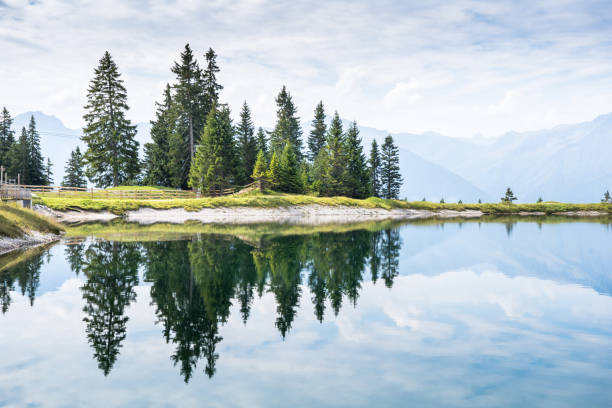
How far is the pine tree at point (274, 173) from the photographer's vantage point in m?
70.1

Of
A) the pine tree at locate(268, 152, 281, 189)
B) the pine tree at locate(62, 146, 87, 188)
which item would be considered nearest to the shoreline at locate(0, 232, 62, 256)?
the pine tree at locate(268, 152, 281, 189)

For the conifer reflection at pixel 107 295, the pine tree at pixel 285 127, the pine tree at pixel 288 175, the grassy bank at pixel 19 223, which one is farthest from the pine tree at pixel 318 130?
the conifer reflection at pixel 107 295

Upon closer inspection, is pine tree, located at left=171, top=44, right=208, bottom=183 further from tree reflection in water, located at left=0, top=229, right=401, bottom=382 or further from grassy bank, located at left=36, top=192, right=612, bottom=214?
tree reflection in water, located at left=0, top=229, right=401, bottom=382

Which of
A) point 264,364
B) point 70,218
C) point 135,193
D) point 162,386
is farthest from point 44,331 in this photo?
point 135,193

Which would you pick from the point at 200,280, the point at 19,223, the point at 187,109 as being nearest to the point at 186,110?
the point at 187,109

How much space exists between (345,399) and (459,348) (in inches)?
145

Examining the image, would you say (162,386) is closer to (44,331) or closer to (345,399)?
(345,399)

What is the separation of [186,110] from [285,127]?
24758mm

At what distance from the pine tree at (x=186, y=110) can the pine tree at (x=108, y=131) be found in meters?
7.28

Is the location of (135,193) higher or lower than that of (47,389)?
→ higher

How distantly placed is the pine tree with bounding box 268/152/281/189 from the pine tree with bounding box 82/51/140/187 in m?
21.1

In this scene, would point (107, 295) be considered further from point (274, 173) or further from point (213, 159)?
point (274, 173)

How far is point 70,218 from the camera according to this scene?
48.8 m

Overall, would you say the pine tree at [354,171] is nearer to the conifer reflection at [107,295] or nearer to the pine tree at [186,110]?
the pine tree at [186,110]
